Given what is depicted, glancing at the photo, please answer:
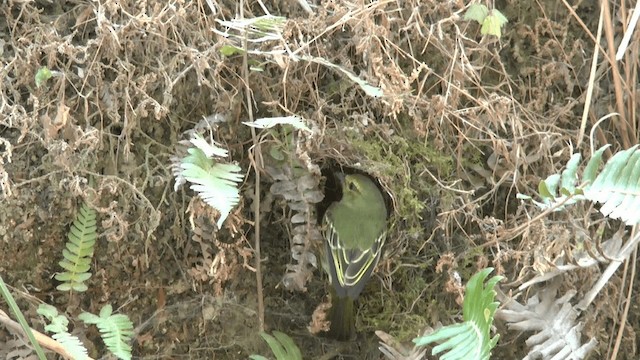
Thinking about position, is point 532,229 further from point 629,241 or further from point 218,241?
point 218,241

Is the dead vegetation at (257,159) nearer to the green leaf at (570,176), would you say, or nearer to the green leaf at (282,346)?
the green leaf at (282,346)

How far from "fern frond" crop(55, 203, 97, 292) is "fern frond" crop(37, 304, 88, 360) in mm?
75

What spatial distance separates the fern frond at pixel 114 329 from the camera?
2.34 m

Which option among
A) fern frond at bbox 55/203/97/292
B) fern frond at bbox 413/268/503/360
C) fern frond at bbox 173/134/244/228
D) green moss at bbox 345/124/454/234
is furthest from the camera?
green moss at bbox 345/124/454/234

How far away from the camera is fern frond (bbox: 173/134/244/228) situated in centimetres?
228

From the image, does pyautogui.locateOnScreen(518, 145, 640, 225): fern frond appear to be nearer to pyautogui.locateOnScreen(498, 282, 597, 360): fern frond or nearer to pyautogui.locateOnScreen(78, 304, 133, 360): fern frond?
pyautogui.locateOnScreen(498, 282, 597, 360): fern frond

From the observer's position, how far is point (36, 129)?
2.52 metres

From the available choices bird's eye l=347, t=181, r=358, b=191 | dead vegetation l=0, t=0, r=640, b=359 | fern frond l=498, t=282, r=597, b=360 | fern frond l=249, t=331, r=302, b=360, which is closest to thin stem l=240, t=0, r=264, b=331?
dead vegetation l=0, t=0, r=640, b=359

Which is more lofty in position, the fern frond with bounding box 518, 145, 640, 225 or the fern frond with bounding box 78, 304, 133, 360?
the fern frond with bounding box 518, 145, 640, 225

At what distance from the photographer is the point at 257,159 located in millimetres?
2562

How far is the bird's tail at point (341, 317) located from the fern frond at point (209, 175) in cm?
49

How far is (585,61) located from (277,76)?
111 centimetres

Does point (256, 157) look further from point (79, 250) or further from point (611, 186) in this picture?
point (611, 186)

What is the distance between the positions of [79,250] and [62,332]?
24 centimetres
